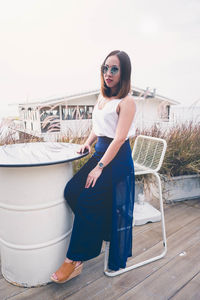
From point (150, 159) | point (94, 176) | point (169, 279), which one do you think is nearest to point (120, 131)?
point (94, 176)

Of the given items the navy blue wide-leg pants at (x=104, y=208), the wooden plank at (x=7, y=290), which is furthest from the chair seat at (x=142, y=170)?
the wooden plank at (x=7, y=290)

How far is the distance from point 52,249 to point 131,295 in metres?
0.55

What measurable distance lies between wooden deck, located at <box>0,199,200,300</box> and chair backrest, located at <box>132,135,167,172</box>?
0.69 metres

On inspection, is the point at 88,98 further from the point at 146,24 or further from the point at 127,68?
the point at 127,68

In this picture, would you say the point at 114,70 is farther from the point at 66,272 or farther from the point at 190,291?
the point at 190,291

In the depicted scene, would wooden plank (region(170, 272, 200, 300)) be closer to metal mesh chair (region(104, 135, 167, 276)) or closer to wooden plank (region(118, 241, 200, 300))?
wooden plank (region(118, 241, 200, 300))

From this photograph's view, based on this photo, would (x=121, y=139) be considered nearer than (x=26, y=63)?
Yes

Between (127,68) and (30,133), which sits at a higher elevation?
(127,68)

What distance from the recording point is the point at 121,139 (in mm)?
1105

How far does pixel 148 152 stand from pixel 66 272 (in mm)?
1120

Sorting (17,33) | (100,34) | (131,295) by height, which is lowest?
(131,295)

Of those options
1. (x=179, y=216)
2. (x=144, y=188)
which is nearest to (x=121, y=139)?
(x=144, y=188)

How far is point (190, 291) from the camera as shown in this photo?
1.15 m

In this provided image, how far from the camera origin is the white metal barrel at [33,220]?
41.3 inches
